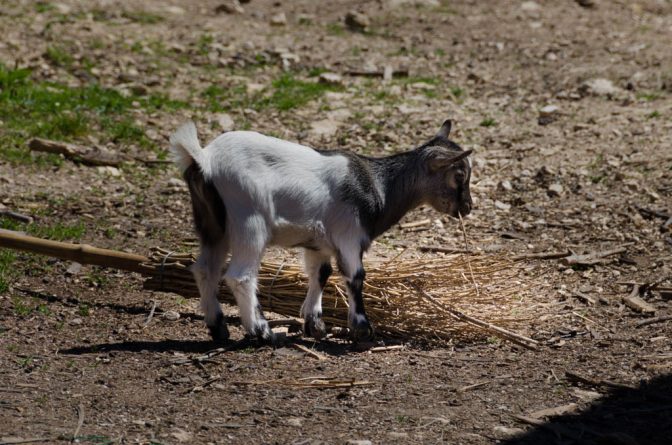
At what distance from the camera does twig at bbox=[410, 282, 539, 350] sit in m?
6.11

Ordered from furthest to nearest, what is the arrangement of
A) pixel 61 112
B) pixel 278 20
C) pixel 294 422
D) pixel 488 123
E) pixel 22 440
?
1. pixel 278 20
2. pixel 488 123
3. pixel 61 112
4. pixel 294 422
5. pixel 22 440

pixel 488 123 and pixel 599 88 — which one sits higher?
pixel 599 88

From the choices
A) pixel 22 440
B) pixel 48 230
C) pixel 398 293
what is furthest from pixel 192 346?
pixel 48 230

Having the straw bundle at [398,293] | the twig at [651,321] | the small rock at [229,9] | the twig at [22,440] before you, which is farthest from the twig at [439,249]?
the small rock at [229,9]

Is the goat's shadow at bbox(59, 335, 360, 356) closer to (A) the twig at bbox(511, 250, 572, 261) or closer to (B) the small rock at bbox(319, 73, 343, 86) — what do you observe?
(A) the twig at bbox(511, 250, 572, 261)

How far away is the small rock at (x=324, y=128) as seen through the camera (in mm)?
9797

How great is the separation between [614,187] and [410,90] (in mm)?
2757

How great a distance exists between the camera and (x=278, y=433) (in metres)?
4.70

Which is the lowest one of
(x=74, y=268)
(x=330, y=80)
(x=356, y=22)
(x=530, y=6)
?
(x=74, y=268)

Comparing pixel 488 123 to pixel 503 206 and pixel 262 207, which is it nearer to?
pixel 503 206

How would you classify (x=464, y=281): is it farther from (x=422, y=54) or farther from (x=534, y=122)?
(x=422, y=54)

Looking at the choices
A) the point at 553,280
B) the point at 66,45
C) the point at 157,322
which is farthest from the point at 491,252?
the point at 66,45

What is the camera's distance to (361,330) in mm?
6105

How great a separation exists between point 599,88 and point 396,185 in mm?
5099
